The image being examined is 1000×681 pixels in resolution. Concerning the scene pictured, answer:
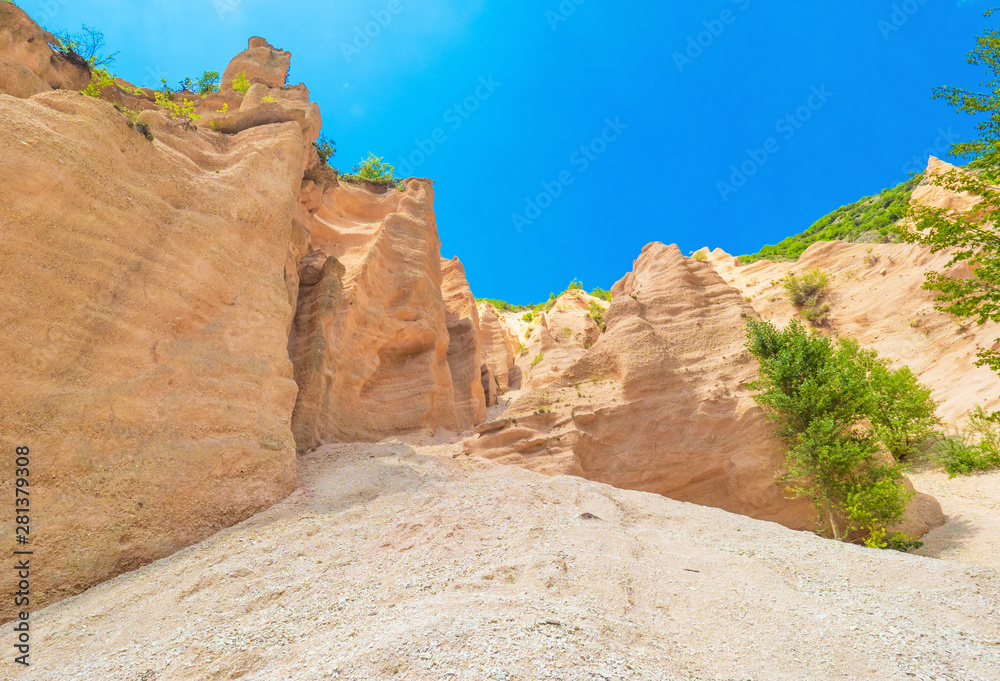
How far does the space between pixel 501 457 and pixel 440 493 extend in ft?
17.4

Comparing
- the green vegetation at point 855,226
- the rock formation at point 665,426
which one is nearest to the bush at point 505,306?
Result: the green vegetation at point 855,226

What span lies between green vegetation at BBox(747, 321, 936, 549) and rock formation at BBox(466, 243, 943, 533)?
66cm

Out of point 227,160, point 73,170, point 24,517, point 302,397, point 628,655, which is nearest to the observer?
point 628,655

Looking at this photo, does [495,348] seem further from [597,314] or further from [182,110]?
[182,110]

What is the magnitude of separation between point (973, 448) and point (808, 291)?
17.3 metres

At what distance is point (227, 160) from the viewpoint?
10.9m

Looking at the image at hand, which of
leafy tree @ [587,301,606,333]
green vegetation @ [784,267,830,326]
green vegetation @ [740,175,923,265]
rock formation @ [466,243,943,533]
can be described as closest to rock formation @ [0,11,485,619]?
rock formation @ [466,243,943,533]

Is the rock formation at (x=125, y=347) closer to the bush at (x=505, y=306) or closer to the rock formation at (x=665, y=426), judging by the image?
the rock formation at (x=665, y=426)

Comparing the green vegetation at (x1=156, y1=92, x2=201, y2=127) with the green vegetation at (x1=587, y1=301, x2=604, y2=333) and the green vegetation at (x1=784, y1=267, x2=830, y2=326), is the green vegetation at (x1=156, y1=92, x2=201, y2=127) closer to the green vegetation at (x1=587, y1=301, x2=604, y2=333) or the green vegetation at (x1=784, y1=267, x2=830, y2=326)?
the green vegetation at (x1=587, y1=301, x2=604, y2=333)

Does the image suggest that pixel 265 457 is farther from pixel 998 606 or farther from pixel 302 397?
pixel 998 606

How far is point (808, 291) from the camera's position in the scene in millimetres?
31281

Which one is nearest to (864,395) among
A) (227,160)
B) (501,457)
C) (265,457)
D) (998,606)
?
(998,606)

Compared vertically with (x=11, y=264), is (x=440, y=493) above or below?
below

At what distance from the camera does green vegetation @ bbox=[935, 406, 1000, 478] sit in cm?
1541
